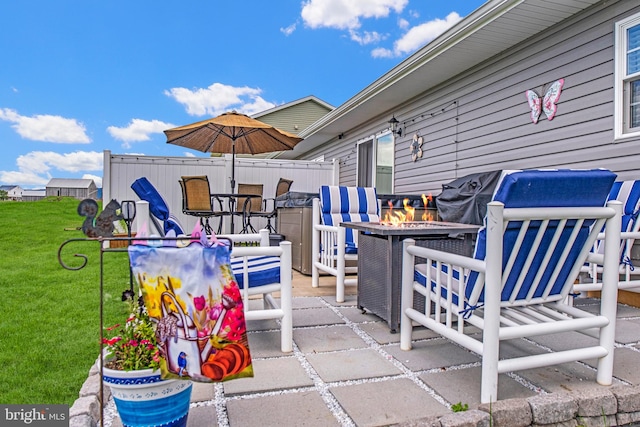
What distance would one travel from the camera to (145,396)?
1.29 meters

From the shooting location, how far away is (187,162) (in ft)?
26.2

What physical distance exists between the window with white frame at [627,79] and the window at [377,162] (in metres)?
4.30

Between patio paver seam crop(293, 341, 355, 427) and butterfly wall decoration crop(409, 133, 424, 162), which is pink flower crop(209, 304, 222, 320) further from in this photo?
butterfly wall decoration crop(409, 133, 424, 162)

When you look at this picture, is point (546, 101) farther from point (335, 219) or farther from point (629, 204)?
point (335, 219)

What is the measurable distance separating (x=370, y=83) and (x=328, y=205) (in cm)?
334

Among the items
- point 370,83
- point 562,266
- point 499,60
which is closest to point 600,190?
point 562,266

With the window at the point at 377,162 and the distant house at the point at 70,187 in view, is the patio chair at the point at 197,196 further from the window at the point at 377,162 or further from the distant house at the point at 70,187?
the distant house at the point at 70,187

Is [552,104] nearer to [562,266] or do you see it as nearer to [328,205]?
[328,205]

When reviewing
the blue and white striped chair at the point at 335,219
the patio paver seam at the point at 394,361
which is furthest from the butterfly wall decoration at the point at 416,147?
the patio paver seam at the point at 394,361

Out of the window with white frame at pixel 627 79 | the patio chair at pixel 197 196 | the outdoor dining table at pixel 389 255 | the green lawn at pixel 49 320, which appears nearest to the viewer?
the green lawn at pixel 49 320

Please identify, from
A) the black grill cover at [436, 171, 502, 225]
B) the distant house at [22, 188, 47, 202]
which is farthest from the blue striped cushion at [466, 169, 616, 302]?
the distant house at [22, 188, 47, 202]

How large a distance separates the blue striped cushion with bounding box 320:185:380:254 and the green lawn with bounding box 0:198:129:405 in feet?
7.03

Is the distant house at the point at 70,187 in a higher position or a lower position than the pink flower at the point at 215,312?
higher

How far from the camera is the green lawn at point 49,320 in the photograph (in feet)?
6.16
